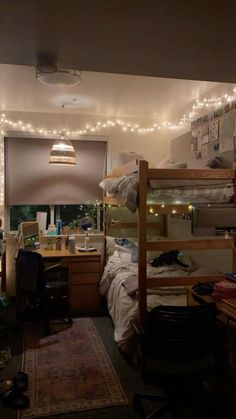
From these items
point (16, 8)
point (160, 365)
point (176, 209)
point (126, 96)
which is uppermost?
point (126, 96)

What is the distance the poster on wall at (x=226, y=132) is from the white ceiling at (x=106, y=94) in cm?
31

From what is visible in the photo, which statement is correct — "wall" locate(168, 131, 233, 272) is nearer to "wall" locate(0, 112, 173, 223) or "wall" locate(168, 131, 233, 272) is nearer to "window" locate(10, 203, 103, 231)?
"wall" locate(0, 112, 173, 223)

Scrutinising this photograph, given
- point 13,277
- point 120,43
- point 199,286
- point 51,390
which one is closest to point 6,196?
point 13,277

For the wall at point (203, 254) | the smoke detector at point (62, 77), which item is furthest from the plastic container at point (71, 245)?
the smoke detector at point (62, 77)

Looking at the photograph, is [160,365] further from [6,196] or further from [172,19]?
[6,196]

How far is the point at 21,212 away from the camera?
4.92 metres

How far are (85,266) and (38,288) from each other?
819 millimetres

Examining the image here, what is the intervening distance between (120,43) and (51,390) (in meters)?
2.43

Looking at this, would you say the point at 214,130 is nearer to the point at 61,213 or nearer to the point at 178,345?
the point at 178,345

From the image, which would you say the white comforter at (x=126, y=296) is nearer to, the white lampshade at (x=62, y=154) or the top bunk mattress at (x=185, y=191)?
the top bunk mattress at (x=185, y=191)

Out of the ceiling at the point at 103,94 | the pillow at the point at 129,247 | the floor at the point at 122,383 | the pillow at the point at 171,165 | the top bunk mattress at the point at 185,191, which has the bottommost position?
the floor at the point at 122,383

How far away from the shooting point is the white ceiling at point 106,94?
133 inches

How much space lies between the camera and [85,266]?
167 inches

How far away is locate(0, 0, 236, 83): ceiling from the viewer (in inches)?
55.4
